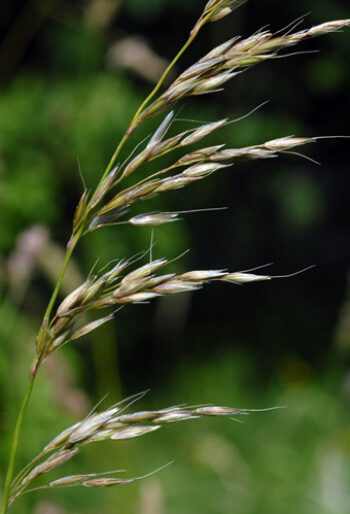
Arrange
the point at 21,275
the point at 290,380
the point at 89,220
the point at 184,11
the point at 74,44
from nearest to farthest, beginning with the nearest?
the point at 89,220, the point at 21,275, the point at 74,44, the point at 184,11, the point at 290,380

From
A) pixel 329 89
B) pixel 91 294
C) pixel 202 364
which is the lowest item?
pixel 202 364

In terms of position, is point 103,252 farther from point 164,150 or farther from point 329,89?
point 164,150

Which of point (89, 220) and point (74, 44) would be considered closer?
point (89, 220)

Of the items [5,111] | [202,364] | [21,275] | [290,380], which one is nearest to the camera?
[21,275]

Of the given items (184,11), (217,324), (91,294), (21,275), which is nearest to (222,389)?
(217,324)

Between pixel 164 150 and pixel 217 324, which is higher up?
pixel 164 150

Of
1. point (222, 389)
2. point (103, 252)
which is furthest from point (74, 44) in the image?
point (222, 389)
